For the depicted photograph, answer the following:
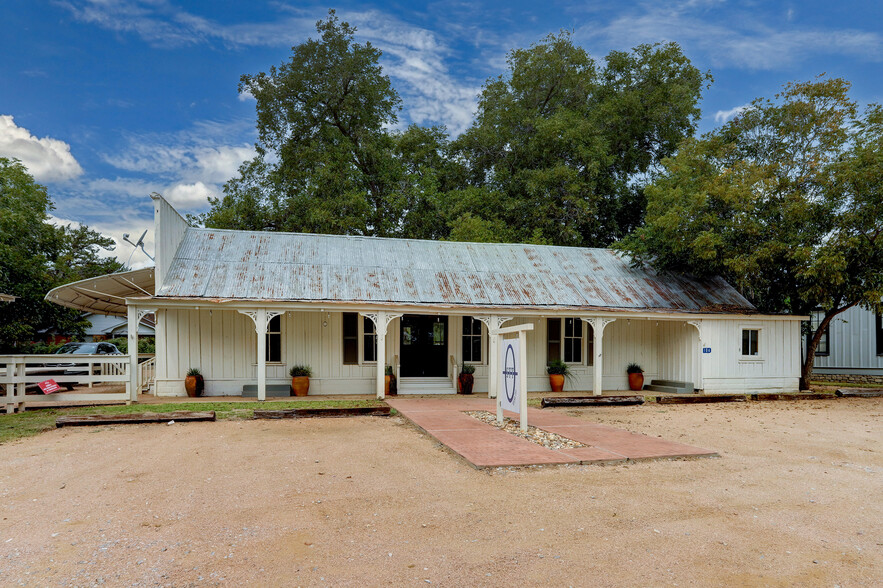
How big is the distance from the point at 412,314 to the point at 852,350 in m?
17.1

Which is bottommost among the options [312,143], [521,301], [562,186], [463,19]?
[521,301]

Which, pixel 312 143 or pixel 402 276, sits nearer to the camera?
pixel 402 276

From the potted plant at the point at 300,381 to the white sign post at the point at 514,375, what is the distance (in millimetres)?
6037

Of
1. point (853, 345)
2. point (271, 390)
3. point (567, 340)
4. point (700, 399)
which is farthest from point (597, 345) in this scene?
point (853, 345)

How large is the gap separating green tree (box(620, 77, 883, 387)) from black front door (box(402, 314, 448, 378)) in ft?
23.9

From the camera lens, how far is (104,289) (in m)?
13.5

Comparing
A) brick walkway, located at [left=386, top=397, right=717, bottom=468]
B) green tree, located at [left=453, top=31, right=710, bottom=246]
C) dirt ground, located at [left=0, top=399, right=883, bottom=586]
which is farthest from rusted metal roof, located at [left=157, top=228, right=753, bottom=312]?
green tree, located at [left=453, top=31, right=710, bottom=246]

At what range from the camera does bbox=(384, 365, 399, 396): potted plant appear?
1427 cm

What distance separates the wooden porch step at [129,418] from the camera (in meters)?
9.45

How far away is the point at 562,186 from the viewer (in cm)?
2466

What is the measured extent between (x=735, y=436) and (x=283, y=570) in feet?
26.2

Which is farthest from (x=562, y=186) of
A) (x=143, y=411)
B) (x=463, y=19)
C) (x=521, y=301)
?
(x=143, y=411)

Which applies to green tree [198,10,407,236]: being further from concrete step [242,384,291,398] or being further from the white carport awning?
concrete step [242,384,291,398]

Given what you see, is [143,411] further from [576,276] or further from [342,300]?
[576,276]
